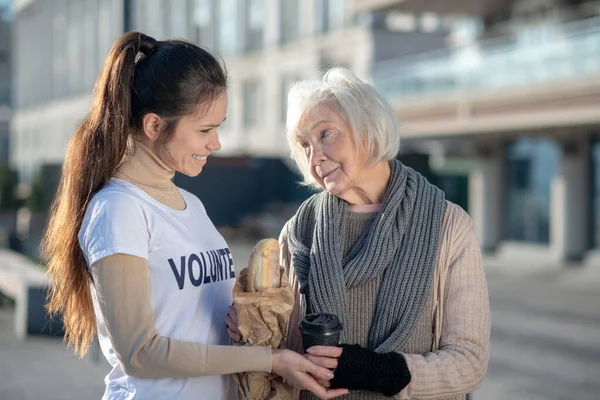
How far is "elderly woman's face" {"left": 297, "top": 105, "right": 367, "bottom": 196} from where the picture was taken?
3.01 meters

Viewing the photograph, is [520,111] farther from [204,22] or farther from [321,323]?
[204,22]

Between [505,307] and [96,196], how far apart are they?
15762mm

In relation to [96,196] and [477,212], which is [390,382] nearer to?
[96,196]

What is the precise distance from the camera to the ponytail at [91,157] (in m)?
2.63

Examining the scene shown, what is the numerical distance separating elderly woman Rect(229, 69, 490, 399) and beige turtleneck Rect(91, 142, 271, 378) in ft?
1.69

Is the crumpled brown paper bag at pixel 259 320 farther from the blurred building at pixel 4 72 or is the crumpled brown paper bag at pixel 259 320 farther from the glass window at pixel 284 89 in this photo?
the blurred building at pixel 4 72

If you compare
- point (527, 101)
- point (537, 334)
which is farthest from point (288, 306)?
point (527, 101)

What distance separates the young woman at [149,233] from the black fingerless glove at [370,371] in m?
0.07

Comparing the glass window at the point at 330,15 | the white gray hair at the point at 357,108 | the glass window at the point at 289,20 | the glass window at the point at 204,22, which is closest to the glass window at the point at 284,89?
the glass window at the point at 289,20

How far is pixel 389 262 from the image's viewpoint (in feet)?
9.83

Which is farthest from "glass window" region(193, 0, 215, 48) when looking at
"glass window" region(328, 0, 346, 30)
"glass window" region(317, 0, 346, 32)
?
"glass window" region(328, 0, 346, 30)

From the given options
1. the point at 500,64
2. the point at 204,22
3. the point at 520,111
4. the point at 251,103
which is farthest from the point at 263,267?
the point at 204,22

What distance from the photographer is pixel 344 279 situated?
117 inches

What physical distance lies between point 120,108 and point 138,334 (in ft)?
2.26
